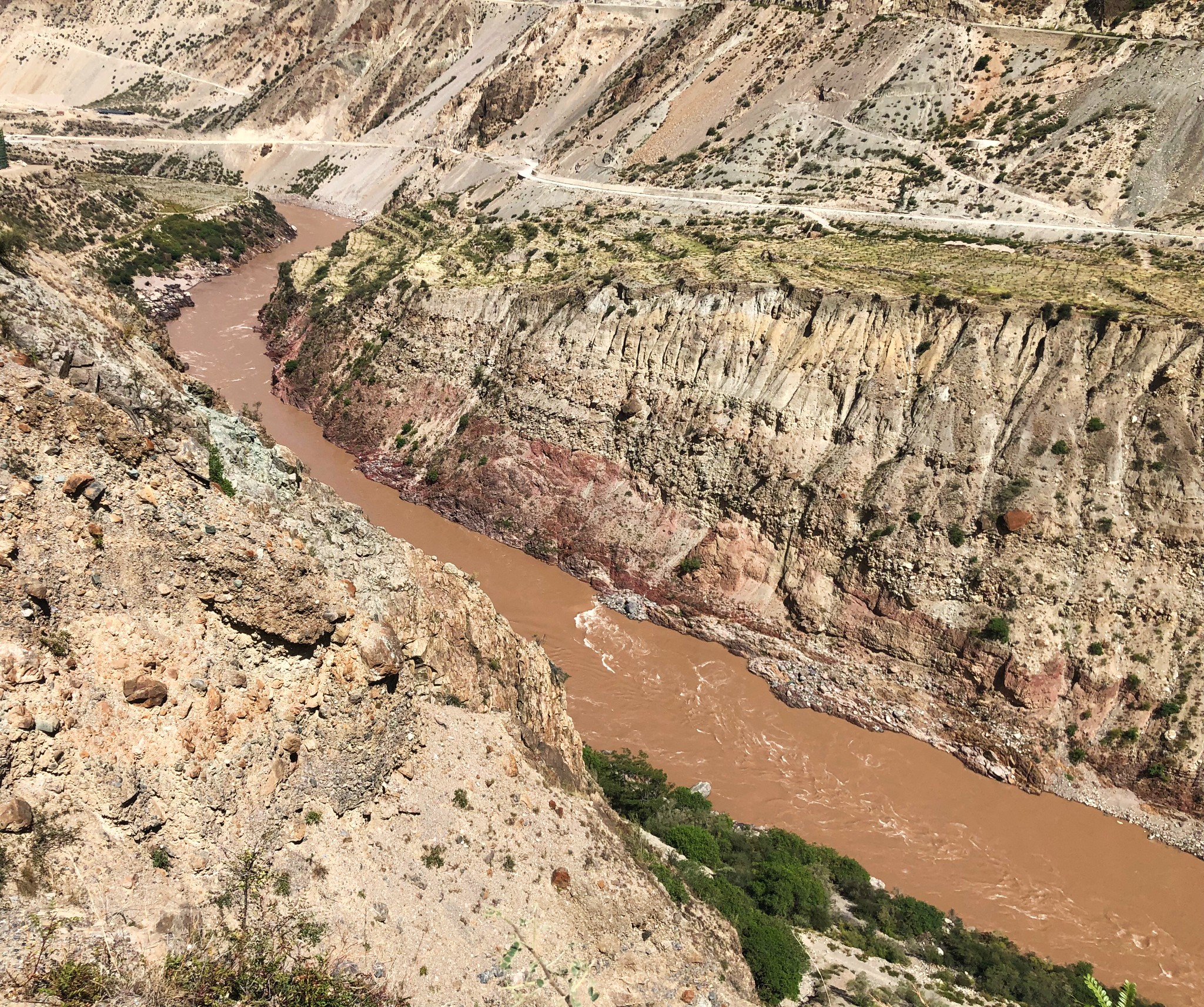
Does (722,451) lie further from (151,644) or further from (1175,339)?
(151,644)

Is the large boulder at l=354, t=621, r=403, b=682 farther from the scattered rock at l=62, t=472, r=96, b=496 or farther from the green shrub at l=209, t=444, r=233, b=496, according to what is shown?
the scattered rock at l=62, t=472, r=96, b=496

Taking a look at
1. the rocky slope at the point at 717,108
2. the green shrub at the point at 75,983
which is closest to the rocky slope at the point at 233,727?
the green shrub at the point at 75,983

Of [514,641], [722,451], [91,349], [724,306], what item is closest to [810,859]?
[514,641]

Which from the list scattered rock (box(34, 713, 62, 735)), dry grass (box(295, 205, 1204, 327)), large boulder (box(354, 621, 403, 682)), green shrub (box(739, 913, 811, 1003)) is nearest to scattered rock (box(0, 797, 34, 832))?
scattered rock (box(34, 713, 62, 735))

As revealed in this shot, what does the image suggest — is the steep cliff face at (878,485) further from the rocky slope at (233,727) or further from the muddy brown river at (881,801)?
the rocky slope at (233,727)

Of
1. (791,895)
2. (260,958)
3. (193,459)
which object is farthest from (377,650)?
(791,895)
